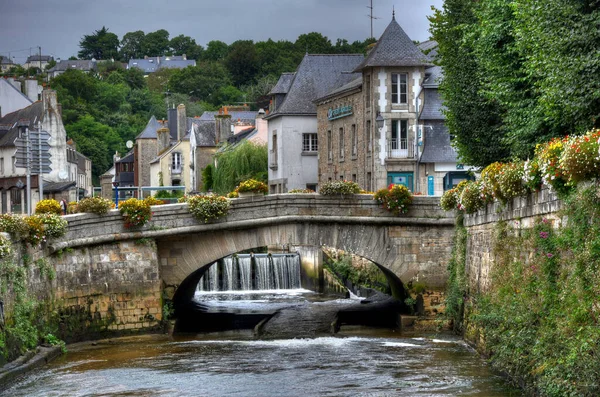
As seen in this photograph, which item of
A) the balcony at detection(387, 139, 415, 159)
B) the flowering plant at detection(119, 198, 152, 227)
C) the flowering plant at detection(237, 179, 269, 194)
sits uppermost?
the balcony at detection(387, 139, 415, 159)

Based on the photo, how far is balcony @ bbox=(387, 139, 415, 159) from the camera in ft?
149

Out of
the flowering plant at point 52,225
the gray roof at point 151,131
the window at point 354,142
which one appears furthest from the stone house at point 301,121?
the gray roof at point 151,131

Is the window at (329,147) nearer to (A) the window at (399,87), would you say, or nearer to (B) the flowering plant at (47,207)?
(A) the window at (399,87)

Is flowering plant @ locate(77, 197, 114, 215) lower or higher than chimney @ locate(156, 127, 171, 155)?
lower

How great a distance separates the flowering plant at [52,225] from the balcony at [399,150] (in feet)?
80.4

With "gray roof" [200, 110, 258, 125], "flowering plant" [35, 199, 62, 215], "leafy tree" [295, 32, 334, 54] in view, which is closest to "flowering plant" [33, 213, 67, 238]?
"flowering plant" [35, 199, 62, 215]

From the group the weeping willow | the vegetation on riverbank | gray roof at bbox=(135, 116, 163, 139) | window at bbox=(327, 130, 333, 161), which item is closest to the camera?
the vegetation on riverbank

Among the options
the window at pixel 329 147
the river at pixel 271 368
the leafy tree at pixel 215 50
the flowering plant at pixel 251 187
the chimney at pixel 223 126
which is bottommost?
the river at pixel 271 368

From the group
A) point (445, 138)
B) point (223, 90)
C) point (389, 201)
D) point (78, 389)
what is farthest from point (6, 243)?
point (223, 90)

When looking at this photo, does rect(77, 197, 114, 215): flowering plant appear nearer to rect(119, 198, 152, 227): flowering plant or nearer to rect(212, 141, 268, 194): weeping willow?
rect(119, 198, 152, 227): flowering plant

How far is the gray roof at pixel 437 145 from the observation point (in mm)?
43938

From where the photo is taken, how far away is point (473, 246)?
24.0 m

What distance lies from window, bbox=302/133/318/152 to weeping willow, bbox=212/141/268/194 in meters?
3.59

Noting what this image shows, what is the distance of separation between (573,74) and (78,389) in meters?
10.5
